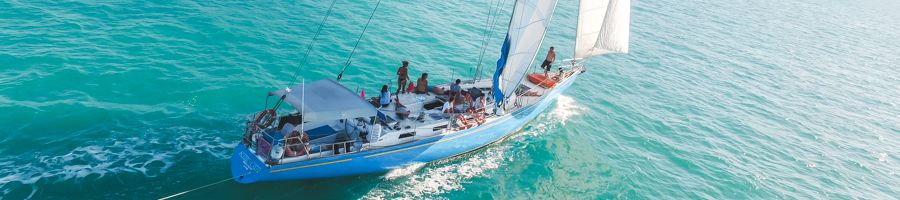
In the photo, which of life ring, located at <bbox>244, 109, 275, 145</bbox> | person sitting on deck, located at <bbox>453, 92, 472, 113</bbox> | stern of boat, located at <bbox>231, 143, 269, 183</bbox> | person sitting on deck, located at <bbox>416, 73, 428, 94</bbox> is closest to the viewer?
stern of boat, located at <bbox>231, 143, 269, 183</bbox>

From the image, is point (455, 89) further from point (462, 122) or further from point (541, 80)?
Answer: point (541, 80)

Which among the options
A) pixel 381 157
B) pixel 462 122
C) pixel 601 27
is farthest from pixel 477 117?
pixel 601 27

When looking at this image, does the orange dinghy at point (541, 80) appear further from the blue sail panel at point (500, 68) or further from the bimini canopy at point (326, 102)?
the bimini canopy at point (326, 102)

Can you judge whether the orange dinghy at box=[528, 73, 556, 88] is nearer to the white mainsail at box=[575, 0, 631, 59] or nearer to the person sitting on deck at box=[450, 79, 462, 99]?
the white mainsail at box=[575, 0, 631, 59]

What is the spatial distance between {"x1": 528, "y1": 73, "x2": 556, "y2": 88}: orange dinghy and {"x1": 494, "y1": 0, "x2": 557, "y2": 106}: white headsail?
3621 mm

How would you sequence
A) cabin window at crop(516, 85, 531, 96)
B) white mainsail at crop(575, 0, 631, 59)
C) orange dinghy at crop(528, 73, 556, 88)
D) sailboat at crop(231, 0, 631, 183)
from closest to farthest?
sailboat at crop(231, 0, 631, 183)
cabin window at crop(516, 85, 531, 96)
white mainsail at crop(575, 0, 631, 59)
orange dinghy at crop(528, 73, 556, 88)

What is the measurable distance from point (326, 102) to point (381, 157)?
2.61 metres

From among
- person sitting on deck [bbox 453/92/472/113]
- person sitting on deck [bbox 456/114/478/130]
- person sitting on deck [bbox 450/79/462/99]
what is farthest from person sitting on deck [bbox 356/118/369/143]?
person sitting on deck [bbox 450/79/462/99]

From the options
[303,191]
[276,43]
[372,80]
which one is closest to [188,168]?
[303,191]

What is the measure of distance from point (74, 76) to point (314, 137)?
41.5 ft

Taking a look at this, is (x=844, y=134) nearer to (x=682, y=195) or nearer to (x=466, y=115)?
(x=682, y=195)

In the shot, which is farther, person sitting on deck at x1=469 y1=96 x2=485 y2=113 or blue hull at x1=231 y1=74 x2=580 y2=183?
person sitting on deck at x1=469 y1=96 x2=485 y2=113

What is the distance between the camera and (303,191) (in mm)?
20156

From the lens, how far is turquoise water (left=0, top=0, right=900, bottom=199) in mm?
20859
